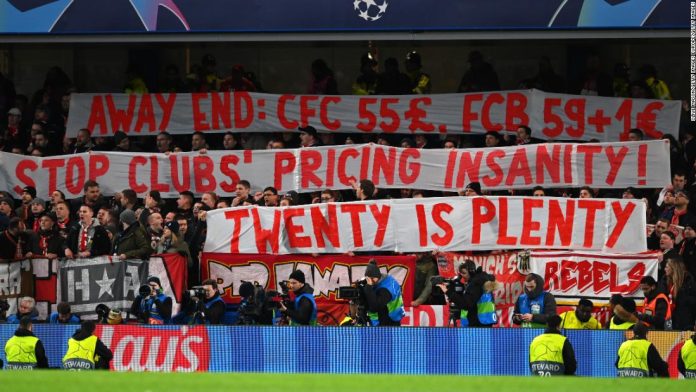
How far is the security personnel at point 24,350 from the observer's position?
60.3ft

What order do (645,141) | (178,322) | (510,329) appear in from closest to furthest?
(510,329) → (178,322) → (645,141)

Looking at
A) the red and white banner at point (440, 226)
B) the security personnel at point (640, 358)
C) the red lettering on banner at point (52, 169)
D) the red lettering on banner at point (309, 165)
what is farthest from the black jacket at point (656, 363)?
the red lettering on banner at point (52, 169)

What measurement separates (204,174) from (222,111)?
1.71m

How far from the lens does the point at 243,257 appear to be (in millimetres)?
21312

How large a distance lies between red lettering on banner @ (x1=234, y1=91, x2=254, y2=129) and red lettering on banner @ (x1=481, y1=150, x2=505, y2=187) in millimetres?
4317

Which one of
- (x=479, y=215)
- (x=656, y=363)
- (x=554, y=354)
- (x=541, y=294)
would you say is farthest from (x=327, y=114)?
(x=656, y=363)

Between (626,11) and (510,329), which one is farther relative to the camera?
(626,11)

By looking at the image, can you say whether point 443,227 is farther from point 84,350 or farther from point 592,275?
point 84,350

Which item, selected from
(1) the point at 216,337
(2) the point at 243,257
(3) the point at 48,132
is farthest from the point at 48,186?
(1) the point at 216,337

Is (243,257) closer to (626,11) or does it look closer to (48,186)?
(48,186)

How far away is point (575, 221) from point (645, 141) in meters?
1.95

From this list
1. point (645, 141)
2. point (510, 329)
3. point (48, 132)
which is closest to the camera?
point (510, 329)

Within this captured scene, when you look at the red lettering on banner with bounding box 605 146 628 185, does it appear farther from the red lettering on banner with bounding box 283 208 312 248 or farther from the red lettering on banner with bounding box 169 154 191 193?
the red lettering on banner with bounding box 169 154 191 193

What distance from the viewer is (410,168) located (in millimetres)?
23234
